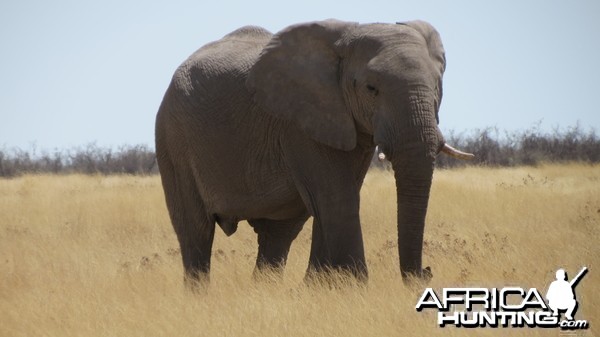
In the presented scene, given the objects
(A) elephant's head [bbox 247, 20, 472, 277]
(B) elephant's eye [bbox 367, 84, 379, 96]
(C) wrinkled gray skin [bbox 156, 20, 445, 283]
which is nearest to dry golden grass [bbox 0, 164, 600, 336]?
(C) wrinkled gray skin [bbox 156, 20, 445, 283]

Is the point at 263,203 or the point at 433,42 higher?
the point at 433,42

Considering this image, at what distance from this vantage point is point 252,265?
1226 centimetres

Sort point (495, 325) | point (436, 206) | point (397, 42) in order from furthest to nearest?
point (436, 206)
point (397, 42)
point (495, 325)

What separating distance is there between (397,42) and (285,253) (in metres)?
2.90

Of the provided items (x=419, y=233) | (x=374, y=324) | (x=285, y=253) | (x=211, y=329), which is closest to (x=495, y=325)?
(x=374, y=324)

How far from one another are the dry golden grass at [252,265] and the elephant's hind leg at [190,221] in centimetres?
27

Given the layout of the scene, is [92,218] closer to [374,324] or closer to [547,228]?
[547,228]

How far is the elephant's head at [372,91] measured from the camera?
8367 millimetres

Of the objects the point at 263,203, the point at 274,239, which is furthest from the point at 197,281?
the point at 263,203

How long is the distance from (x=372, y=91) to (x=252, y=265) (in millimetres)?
3975

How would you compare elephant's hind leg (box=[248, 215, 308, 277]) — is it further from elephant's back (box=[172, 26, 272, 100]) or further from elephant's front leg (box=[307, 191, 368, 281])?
elephant's front leg (box=[307, 191, 368, 281])

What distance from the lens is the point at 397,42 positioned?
28.7ft

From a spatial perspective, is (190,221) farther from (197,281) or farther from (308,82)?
(308,82)

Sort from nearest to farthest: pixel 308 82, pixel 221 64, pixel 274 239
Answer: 1. pixel 308 82
2. pixel 221 64
3. pixel 274 239
